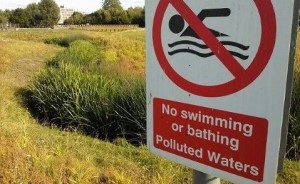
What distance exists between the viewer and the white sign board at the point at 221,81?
1145 mm

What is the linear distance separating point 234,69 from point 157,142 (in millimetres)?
511

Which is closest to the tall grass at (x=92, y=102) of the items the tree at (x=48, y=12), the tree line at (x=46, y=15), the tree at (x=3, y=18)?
the tree line at (x=46, y=15)

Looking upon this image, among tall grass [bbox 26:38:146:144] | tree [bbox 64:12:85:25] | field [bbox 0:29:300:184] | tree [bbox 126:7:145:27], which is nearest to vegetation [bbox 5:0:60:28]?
tree [bbox 64:12:85:25]

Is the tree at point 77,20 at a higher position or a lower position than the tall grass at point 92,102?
higher

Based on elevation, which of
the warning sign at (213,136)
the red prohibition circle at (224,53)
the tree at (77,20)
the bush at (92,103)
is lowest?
the bush at (92,103)

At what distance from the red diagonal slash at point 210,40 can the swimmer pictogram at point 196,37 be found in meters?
0.01

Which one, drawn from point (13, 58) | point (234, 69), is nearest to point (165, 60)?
point (234, 69)

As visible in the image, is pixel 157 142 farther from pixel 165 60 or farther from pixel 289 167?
pixel 289 167

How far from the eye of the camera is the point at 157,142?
5.16ft

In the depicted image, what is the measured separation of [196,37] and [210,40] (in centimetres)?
6

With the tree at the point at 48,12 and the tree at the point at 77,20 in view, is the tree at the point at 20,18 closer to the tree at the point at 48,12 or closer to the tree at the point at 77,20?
the tree at the point at 48,12

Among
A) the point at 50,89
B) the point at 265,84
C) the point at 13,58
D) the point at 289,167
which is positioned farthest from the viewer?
the point at 13,58

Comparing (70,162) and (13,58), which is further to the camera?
(13,58)

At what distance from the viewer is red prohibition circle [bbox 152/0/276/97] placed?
3.71 feet
